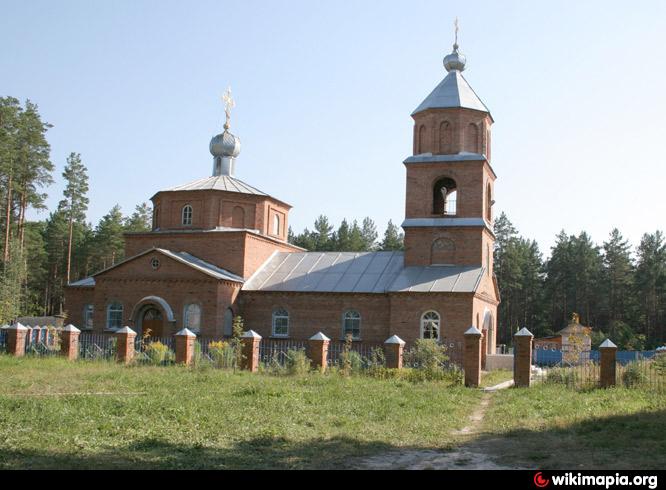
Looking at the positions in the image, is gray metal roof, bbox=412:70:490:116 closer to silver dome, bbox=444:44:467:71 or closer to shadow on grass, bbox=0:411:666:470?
silver dome, bbox=444:44:467:71

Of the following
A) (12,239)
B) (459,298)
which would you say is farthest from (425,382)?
(12,239)

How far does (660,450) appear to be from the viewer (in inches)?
340

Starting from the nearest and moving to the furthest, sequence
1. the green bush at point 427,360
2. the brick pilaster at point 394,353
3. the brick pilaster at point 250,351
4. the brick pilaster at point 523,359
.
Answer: the brick pilaster at point 523,359 < the green bush at point 427,360 < the brick pilaster at point 394,353 < the brick pilaster at point 250,351

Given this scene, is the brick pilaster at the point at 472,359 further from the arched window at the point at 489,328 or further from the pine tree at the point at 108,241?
the pine tree at the point at 108,241

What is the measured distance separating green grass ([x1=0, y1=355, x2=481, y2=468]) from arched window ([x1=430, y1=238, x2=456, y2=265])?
27.6ft

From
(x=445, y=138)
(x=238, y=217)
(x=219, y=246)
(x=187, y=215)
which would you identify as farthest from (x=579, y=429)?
(x=187, y=215)

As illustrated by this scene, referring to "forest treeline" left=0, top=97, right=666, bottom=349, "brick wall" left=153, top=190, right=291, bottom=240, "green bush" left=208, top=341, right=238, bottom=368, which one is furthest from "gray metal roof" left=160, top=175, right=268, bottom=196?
"forest treeline" left=0, top=97, right=666, bottom=349

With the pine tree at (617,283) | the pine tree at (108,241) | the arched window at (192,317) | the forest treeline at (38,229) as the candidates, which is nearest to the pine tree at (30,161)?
the forest treeline at (38,229)

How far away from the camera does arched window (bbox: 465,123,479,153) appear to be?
2580cm

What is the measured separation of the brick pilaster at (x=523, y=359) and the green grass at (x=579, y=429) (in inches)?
72.6

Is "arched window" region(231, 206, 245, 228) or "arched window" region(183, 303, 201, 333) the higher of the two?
"arched window" region(231, 206, 245, 228)

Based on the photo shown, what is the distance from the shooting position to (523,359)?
17953 millimetres

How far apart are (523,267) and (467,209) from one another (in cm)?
2984

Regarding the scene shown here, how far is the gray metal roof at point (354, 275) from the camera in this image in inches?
955
